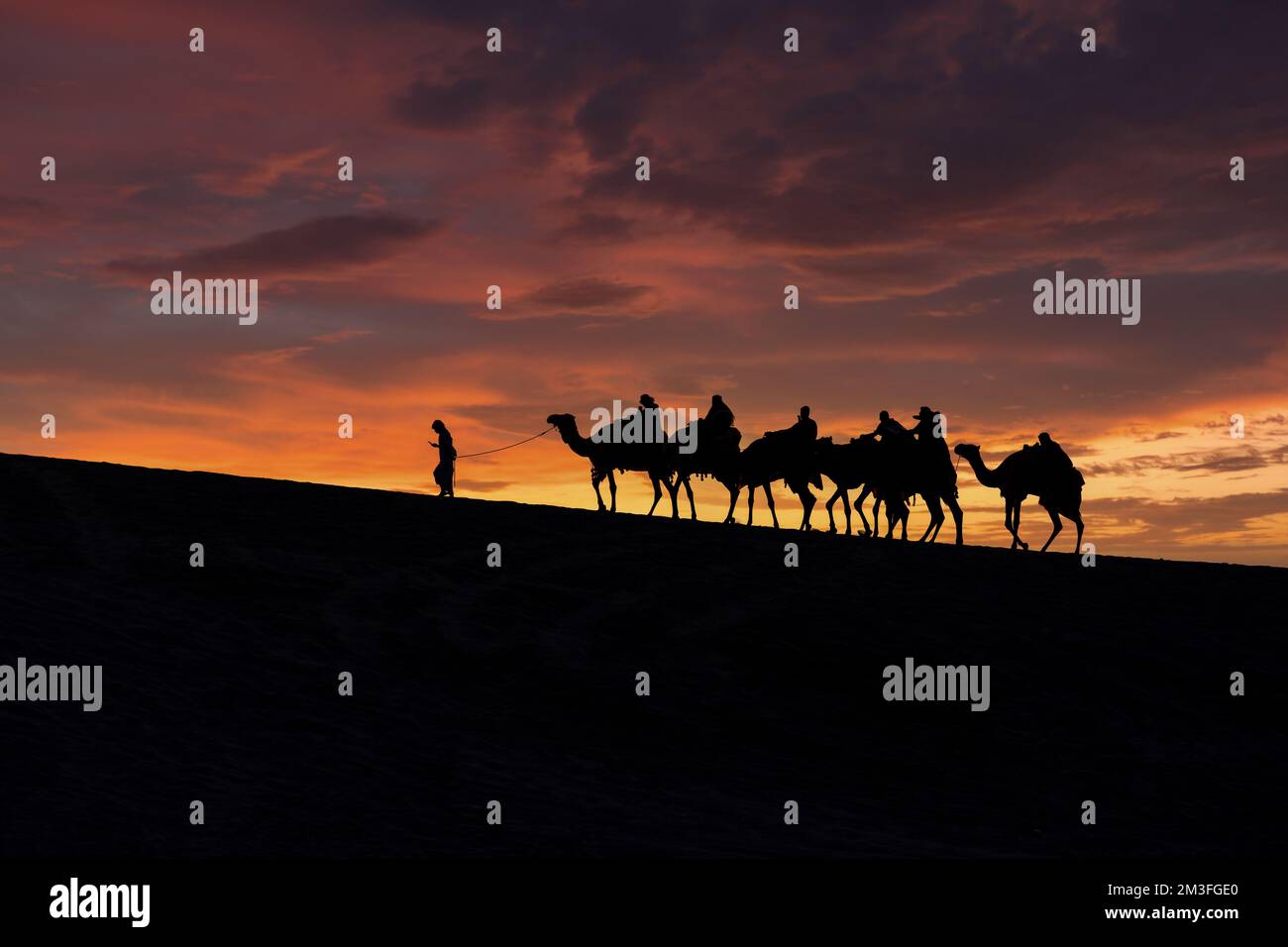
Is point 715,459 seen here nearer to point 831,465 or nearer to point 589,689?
point 831,465

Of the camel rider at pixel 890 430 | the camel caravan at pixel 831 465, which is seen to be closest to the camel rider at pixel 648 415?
the camel caravan at pixel 831 465

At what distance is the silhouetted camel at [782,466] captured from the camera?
32.8 meters

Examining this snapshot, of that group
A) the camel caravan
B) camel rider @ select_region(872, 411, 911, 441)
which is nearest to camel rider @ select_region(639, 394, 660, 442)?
the camel caravan

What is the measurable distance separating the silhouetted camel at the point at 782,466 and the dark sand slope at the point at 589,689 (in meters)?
3.54

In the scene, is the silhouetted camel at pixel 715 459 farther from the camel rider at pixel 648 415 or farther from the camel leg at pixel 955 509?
→ the camel leg at pixel 955 509

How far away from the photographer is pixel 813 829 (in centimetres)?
1390

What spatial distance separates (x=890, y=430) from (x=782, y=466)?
2.64m

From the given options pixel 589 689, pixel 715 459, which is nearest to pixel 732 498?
pixel 715 459

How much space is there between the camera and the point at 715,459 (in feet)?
109

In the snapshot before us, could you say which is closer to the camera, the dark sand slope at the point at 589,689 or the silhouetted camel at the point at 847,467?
the dark sand slope at the point at 589,689

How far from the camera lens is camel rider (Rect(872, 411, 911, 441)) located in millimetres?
31672

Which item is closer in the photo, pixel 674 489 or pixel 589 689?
pixel 589 689
